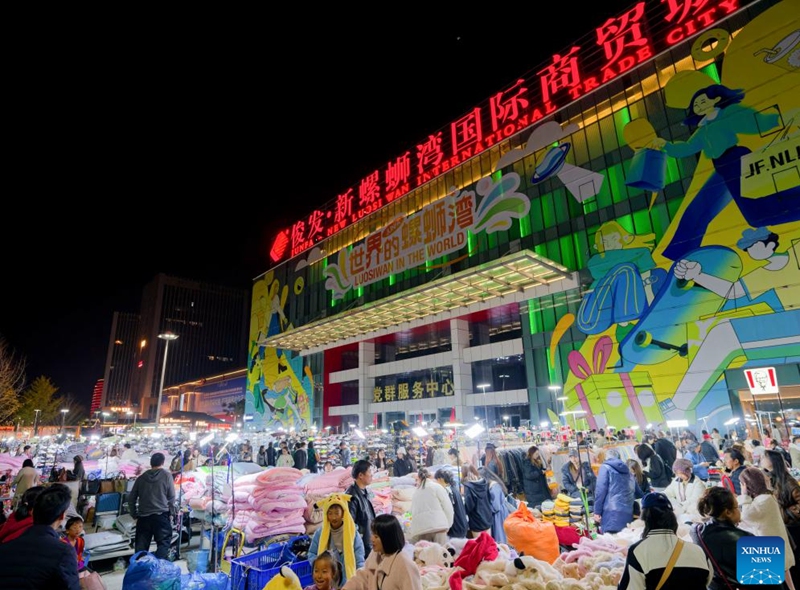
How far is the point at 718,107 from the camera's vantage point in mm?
16297

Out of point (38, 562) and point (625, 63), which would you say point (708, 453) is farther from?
point (625, 63)

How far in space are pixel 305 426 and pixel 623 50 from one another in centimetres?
3052

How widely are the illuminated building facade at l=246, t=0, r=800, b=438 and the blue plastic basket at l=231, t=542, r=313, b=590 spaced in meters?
8.65

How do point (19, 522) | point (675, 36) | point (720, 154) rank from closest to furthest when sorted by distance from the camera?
point (19, 522) → point (720, 154) → point (675, 36)

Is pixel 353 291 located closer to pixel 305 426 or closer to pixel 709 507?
pixel 305 426

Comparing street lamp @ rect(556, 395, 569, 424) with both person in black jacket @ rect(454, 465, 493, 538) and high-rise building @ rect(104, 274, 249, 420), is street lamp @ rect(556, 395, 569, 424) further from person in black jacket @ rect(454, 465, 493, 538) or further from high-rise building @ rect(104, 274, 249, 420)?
high-rise building @ rect(104, 274, 249, 420)

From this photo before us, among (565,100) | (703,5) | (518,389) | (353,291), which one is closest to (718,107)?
(703,5)

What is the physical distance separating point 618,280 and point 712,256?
330 cm

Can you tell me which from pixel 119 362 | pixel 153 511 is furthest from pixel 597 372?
pixel 119 362

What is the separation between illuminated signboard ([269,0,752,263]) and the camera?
18234mm

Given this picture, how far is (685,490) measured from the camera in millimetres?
6746

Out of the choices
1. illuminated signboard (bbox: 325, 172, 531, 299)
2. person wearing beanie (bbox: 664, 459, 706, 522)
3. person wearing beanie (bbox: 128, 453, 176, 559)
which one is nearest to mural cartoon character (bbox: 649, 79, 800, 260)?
illuminated signboard (bbox: 325, 172, 531, 299)

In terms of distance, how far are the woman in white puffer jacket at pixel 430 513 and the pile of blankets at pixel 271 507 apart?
1744 mm

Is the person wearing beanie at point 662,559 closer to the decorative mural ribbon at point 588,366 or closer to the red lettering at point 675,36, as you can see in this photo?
the decorative mural ribbon at point 588,366
